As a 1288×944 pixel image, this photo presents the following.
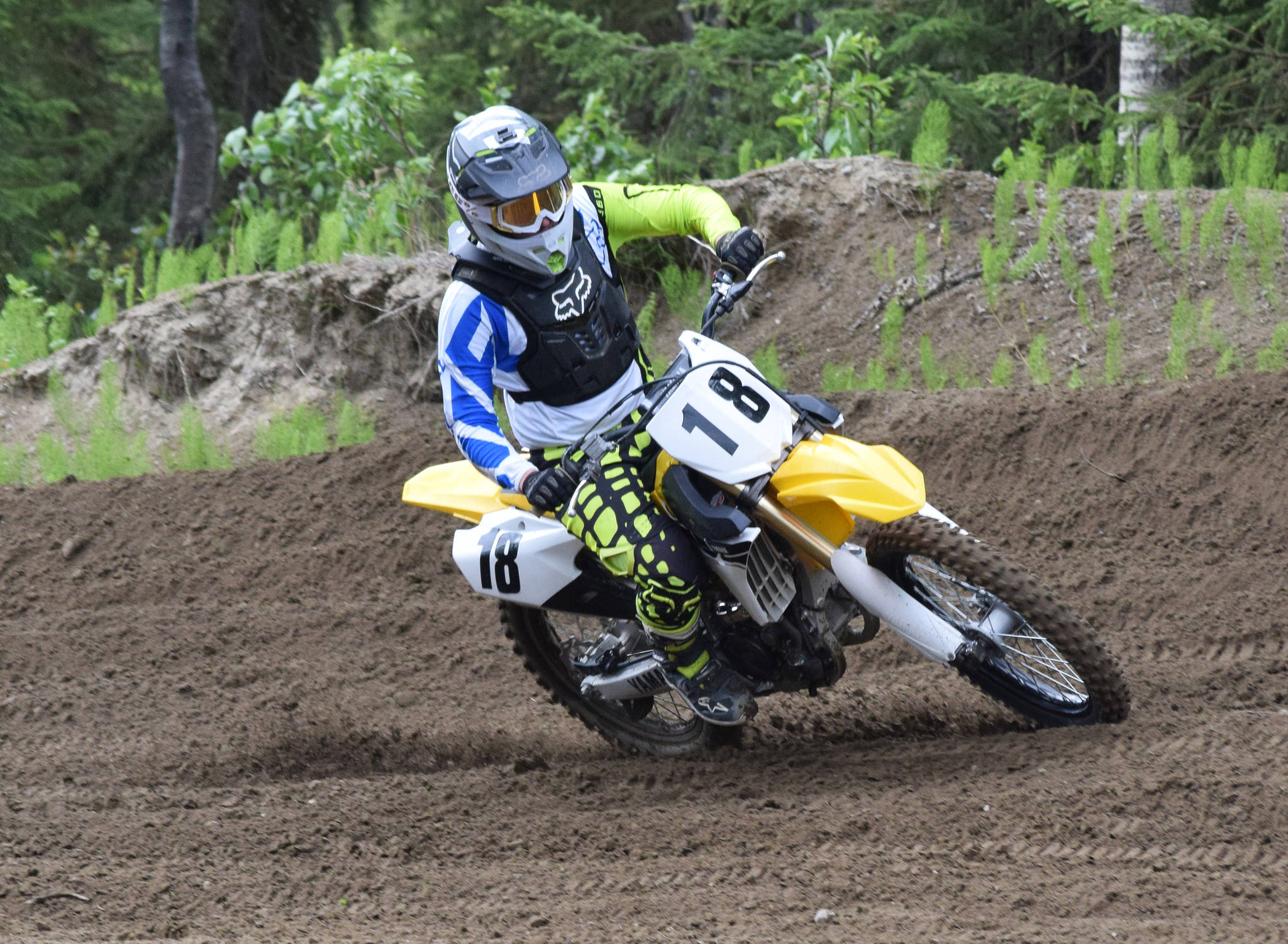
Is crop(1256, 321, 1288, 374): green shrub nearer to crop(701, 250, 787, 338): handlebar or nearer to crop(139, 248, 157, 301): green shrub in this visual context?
crop(701, 250, 787, 338): handlebar

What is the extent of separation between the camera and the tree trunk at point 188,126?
40.8 feet

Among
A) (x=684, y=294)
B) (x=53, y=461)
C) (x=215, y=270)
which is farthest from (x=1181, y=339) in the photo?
(x=53, y=461)

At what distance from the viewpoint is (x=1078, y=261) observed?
25.3 ft

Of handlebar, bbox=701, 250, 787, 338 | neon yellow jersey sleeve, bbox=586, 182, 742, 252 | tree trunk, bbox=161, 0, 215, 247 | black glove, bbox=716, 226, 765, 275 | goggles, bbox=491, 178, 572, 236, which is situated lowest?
handlebar, bbox=701, 250, 787, 338

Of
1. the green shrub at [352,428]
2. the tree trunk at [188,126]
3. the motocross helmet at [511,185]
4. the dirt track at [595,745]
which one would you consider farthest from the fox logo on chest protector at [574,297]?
the tree trunk at [188,126]

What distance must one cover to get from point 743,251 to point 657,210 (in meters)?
0.70

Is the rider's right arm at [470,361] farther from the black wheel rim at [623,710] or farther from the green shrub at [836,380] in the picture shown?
the green shrub at [836,380]

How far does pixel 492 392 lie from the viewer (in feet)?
14.0

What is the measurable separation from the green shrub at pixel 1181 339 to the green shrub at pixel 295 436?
16.4 ft

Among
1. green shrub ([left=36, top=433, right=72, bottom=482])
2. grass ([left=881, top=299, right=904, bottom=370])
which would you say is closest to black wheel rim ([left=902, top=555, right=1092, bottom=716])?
grass ([left=881, top=299, right=904, bottom=370])

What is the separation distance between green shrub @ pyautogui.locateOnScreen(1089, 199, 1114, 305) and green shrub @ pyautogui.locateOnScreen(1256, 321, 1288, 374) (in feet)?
3.68

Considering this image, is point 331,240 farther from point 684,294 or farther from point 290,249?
point 684,294

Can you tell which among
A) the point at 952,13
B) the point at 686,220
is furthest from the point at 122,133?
the point at 686,220

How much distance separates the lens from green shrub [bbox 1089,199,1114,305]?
734 centimetres
